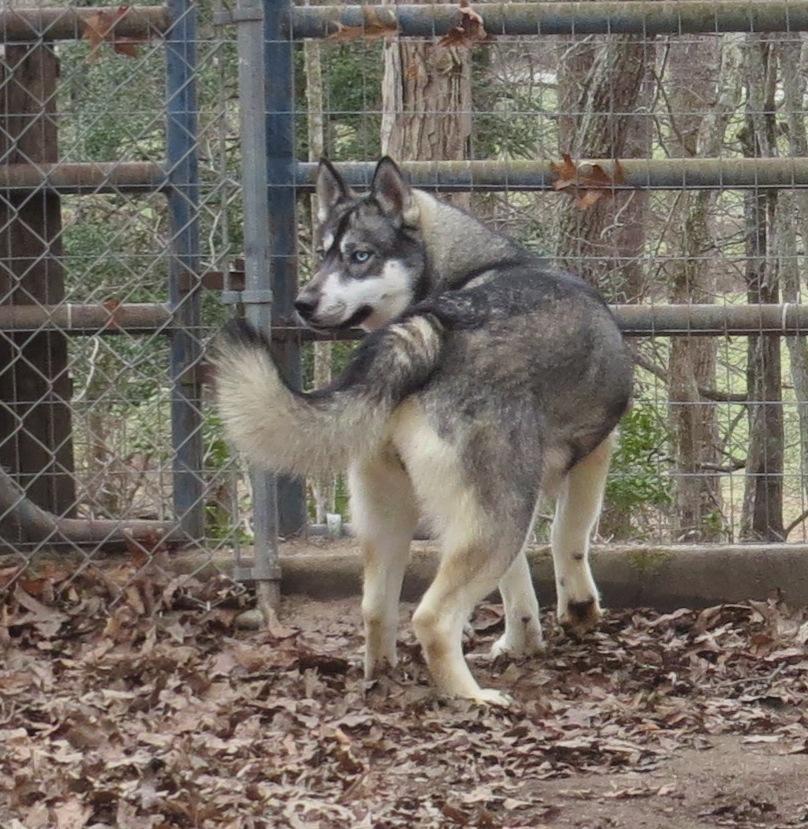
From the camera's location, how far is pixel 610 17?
18.7 feet

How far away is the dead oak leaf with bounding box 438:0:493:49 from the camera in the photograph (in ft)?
18.6

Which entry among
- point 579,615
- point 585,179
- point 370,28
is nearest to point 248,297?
point 370,28

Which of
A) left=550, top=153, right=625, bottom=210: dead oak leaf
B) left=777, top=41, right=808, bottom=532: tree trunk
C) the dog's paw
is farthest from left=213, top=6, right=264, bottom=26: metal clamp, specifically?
left=777, top=41, right=808, bottom=532: tree trunk

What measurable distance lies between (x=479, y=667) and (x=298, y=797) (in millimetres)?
1633

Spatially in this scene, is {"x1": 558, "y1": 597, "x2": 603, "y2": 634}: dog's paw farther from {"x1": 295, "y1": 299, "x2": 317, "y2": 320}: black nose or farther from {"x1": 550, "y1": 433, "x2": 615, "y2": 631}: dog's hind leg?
{"x1": 295, "y1": 299, "x2": 317, "y2": 320}: black nose

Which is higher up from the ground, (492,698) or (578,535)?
(578,535)

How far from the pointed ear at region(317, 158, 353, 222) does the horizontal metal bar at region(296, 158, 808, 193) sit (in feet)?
1.31

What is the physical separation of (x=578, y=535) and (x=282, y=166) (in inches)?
73.6

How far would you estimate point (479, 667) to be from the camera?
5309 millimetres

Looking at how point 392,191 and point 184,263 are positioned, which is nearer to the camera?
point 392,191

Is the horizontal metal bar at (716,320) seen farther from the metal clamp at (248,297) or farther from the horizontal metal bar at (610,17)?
the metal clamp at (248,297)

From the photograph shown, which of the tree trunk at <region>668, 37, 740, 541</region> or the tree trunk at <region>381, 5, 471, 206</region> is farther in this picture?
the tree trunk at <region>668, 37, 740, 541</region>

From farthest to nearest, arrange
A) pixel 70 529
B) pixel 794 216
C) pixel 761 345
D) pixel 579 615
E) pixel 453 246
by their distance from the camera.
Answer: pixel 794 216 < pixel 761 345 < pixel 70 529 < pixel 579 615 < pixel 453 246

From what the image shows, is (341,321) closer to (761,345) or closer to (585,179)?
(585,179)
